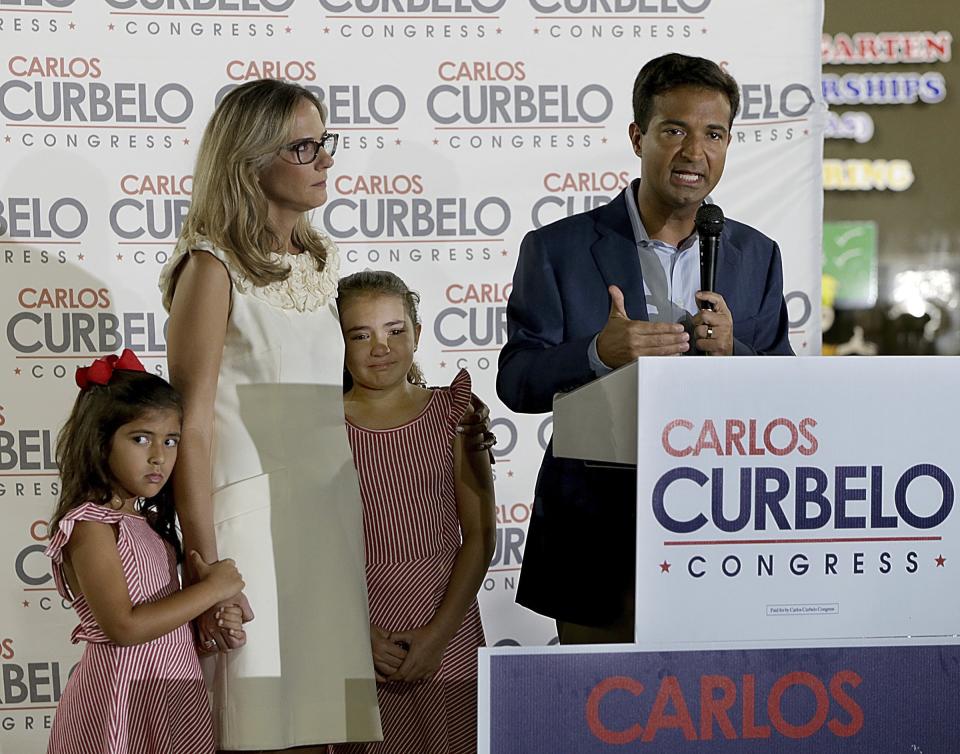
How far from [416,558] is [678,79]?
1094mm

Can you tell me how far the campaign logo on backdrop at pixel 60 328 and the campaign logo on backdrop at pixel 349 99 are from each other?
0.69 meters

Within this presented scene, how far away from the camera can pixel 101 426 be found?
1950mm

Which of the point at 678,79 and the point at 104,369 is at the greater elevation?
the point at 678,79

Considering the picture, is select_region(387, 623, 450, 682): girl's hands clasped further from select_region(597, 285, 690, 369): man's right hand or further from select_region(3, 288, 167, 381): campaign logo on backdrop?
select_region(3, 288, 167, 381): campaign logo on backdrop

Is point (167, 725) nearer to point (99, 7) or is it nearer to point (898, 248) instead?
point (99, 7)

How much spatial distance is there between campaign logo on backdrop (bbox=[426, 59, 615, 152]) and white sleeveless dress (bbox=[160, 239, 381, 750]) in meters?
1.28

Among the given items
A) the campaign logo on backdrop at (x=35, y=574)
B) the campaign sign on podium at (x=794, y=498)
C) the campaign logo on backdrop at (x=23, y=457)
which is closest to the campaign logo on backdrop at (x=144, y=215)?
the campaign logo on backdrop at (x=23, y=457)

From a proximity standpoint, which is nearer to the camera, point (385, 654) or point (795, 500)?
point (795, 500)

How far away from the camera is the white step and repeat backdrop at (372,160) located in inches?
120

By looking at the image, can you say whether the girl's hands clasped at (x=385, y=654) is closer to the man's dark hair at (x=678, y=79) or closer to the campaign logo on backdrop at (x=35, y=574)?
the man's dark hair at (x=678, y=79)

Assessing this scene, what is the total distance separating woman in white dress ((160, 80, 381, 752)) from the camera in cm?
193

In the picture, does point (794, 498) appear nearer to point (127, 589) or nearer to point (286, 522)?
point (286, 522)

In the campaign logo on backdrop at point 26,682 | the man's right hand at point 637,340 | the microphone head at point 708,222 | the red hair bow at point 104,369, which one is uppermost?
the microphone head at point 708,222

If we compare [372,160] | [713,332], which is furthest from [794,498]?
[372,160]
